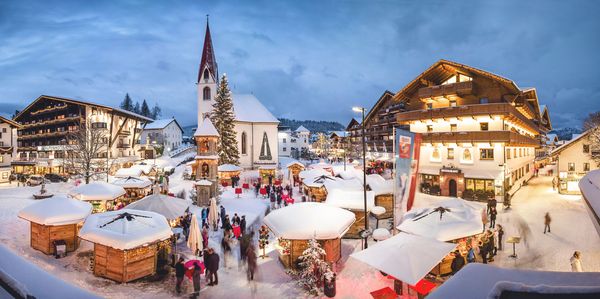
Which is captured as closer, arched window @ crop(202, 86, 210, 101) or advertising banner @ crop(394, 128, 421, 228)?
advertising banner @ crop(394, 128, 421, 228)

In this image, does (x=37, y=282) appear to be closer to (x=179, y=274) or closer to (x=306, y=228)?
(x=179, y=274)

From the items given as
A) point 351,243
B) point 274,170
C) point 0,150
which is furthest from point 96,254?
point 0,150

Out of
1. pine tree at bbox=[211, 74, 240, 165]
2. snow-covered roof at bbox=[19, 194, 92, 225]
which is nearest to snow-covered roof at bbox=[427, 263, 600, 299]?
snow-covered roof at bbox=[19, 194, 92, 225]

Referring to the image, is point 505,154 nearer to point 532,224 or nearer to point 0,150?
point 532,224

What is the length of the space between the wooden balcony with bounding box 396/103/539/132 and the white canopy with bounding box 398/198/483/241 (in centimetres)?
1665

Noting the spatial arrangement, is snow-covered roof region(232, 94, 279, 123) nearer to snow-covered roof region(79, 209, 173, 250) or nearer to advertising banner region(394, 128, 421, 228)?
advertising banner region(394, 128, 421, 228)

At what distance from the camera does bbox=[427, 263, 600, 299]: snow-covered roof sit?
2.78 m

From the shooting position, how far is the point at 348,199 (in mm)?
17828

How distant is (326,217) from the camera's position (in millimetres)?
13172

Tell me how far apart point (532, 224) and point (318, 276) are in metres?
16.0

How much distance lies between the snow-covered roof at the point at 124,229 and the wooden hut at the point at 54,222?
1945mm

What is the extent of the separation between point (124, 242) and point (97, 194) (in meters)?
11.7

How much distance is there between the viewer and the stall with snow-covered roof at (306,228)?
1224 cm

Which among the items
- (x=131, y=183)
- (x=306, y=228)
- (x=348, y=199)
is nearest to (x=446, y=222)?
(x=306, y=228)
